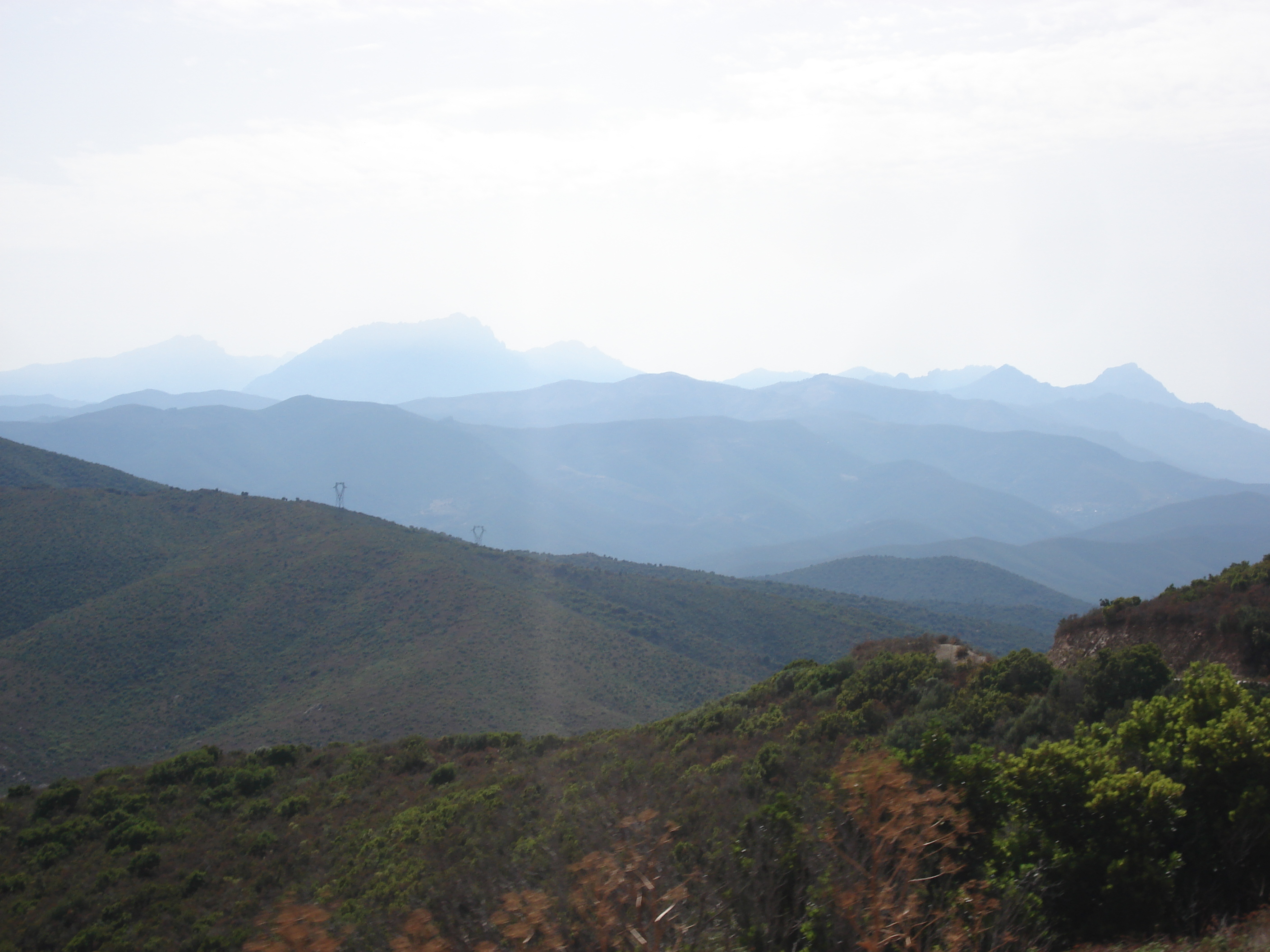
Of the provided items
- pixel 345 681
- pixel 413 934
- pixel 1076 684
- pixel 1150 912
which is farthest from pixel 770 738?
pixel 345 681

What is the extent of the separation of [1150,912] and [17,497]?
7559 cm

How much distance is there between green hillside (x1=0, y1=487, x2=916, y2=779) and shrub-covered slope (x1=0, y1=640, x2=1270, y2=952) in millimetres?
22567

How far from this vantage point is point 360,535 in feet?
212

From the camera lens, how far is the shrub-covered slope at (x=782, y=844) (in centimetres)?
552

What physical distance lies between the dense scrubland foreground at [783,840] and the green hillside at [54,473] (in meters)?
69.0

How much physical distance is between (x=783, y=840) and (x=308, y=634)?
5070 centimetres

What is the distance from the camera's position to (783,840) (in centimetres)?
655

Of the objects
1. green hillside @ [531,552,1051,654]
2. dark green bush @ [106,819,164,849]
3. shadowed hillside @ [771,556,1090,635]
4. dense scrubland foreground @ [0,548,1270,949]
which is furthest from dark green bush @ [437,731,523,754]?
Answer: shadowed hillside @ [771,556,1090,635]

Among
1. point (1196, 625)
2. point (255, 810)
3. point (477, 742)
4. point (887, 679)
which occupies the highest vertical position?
point (1196, 625)

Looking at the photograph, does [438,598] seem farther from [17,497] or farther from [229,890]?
[229,890]

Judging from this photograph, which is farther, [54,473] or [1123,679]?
[54,473]

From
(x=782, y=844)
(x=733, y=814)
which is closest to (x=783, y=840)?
A: (x=782, y=844)

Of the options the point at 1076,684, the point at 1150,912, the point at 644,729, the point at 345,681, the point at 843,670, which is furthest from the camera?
the point at 345,681

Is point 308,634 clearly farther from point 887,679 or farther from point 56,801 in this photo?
point 887,679
